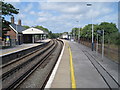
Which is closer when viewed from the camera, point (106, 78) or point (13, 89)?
point (13, 89)

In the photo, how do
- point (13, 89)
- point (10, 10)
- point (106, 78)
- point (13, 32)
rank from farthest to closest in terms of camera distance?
point (13, 32) → point (10, 10) → point (106, 78) → point (13, 89)

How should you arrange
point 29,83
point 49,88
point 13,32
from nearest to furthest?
point 49,88 → point 29,83 → point 13,32

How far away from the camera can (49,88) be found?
6512 mm

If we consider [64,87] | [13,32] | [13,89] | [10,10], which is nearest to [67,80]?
[64,87]

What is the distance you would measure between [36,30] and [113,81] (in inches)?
1489

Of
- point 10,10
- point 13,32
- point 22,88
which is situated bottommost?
point 22,88

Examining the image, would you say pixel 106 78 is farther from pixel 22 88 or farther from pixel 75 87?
pixel 22 88

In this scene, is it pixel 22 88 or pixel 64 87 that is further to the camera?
pixel 22 88

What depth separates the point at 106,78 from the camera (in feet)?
26.1

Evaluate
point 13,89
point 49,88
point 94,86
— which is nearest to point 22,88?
point 13,89

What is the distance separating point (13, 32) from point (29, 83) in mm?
34940

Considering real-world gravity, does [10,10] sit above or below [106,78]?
above

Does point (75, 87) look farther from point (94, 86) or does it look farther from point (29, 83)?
point (29, 83)

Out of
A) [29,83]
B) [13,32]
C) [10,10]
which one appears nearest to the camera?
[29,83]
